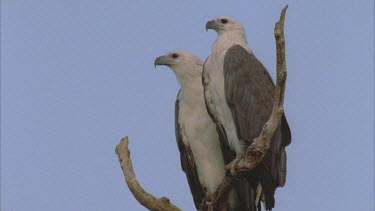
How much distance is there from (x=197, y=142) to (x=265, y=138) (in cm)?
213

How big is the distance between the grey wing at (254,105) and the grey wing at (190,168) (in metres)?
1.13

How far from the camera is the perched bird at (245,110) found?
812 cm

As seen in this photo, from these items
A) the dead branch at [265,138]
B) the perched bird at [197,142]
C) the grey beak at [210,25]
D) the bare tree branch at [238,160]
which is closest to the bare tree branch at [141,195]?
the bare tree branch at [238,160]

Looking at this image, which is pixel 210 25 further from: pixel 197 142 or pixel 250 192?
pixel 250 192

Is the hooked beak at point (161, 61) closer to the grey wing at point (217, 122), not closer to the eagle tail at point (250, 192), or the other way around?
the grey wing at point (217, 122)

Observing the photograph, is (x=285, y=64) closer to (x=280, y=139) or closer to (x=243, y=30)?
(x=280, y=139)

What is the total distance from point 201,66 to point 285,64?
9.81 feet

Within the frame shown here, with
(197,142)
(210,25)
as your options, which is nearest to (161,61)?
(210,25)

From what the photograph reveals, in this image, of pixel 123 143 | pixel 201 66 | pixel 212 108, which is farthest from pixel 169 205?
pixel 201 66

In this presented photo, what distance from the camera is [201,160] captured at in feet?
30.6

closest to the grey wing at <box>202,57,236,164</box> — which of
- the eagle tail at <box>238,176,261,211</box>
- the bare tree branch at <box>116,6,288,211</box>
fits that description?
the eagle tail at <box>238,176,261,211</box>

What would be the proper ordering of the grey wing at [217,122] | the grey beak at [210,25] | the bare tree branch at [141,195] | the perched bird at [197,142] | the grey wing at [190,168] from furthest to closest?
1. the grey beak at [210,25]
2. the grey wing at [190,168]
3. the perched bird at [197,142]
4. the grey wing at [217,122]
5. the bare tree branch at [141,195]

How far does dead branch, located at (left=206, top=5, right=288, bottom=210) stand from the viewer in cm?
680

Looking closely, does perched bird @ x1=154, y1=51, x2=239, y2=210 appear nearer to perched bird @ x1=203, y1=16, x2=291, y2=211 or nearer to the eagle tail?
perched bird @ x1=203, y1=16, x2=291, y2=211
